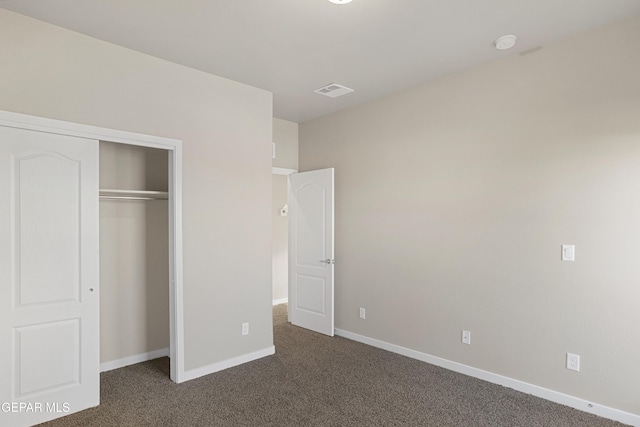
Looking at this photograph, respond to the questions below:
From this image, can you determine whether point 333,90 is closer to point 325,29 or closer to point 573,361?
point 325,29

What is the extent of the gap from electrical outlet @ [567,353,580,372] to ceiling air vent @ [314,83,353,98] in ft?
10.2

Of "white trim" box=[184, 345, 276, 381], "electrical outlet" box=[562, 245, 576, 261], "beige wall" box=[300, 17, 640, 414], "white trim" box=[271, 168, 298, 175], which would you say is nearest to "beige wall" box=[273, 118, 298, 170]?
"white trim" box=[271, 168, 298, 175]

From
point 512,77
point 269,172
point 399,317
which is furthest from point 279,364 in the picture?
point 512,77

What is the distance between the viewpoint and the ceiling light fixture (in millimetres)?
2824

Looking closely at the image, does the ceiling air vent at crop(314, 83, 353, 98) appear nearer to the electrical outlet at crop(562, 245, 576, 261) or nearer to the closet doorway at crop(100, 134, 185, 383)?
the closet doorway at crop(100, 134, 185, 383)

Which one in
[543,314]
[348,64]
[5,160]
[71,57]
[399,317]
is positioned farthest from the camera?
[399,317]

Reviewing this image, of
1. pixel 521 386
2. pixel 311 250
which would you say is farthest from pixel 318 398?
pixel 311 250

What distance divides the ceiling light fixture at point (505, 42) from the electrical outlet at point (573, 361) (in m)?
2.46

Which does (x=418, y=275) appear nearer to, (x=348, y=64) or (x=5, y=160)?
(x=348, y=64)

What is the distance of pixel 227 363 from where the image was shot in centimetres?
365

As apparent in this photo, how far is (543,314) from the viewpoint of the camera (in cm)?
299

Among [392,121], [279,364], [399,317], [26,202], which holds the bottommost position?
[279,364]

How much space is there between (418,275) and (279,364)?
168cm

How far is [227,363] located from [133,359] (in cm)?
98
